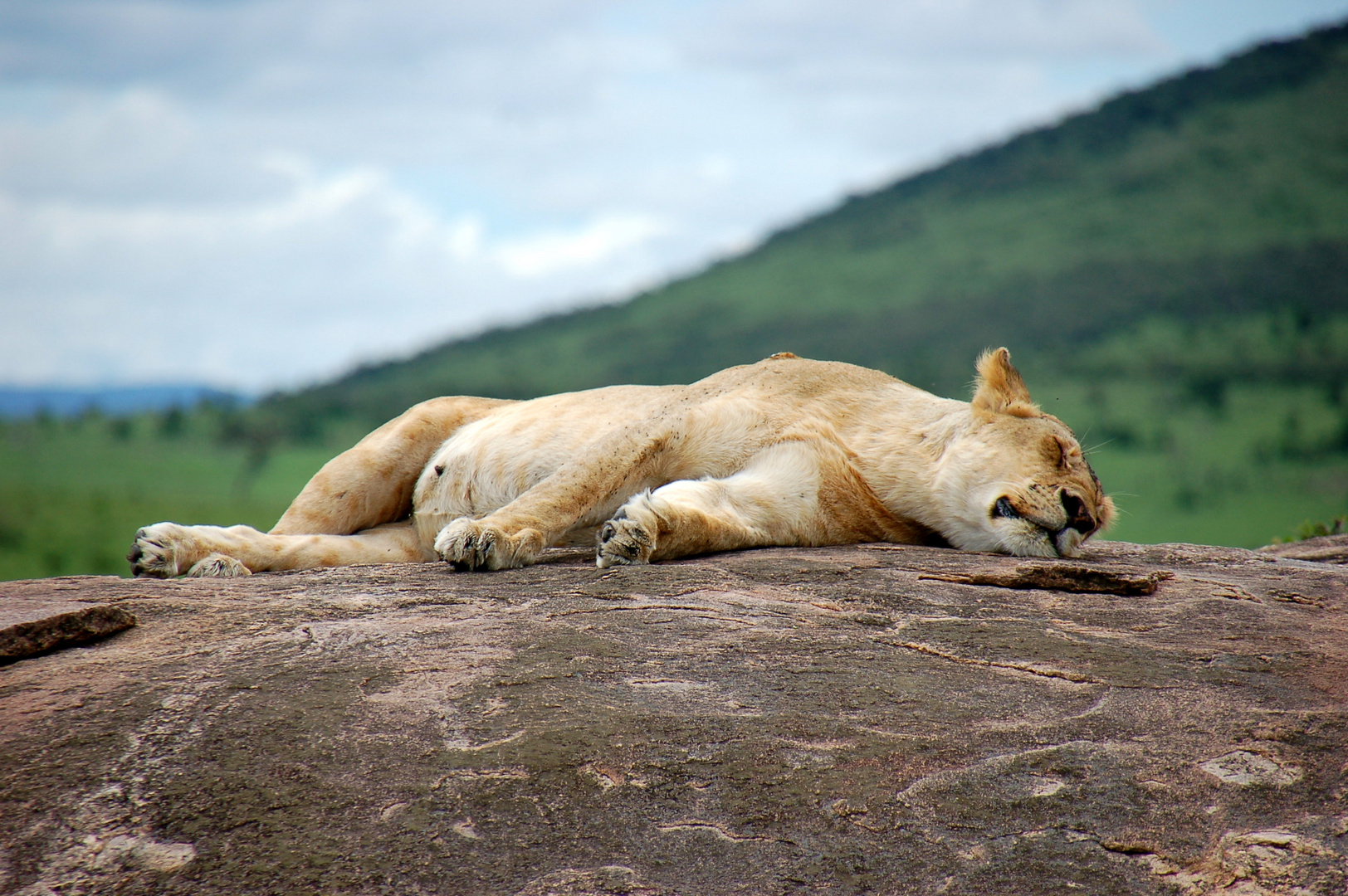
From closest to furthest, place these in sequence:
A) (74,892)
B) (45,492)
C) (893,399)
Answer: (74,892) → (893,399) → (45,492)

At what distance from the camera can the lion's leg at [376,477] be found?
625cm

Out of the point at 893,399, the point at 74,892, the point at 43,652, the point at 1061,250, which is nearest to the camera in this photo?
the point at 74,892

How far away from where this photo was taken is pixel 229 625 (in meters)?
3.56

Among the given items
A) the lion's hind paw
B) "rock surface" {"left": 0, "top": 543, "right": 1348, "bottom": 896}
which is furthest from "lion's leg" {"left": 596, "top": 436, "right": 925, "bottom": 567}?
the lion's hind paw

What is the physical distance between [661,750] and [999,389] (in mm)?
3761

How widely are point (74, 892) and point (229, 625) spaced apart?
1.43 meters

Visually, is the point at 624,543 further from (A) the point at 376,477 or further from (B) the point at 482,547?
(A) the point at 376,477

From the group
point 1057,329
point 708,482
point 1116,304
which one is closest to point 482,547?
point 708,482

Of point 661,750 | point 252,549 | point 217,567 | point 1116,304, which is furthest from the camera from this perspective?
point 1116,304

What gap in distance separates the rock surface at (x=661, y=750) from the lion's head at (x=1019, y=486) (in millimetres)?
1240

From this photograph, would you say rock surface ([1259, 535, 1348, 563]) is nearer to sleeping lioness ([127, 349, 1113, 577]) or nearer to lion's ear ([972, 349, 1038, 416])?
sleeping lioness ([127, 349, 1113, 577])

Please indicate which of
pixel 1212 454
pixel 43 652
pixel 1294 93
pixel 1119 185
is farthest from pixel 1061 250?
pixel 43 652

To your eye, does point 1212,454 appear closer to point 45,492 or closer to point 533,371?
point 533,371

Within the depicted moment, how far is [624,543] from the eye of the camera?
182 inches
